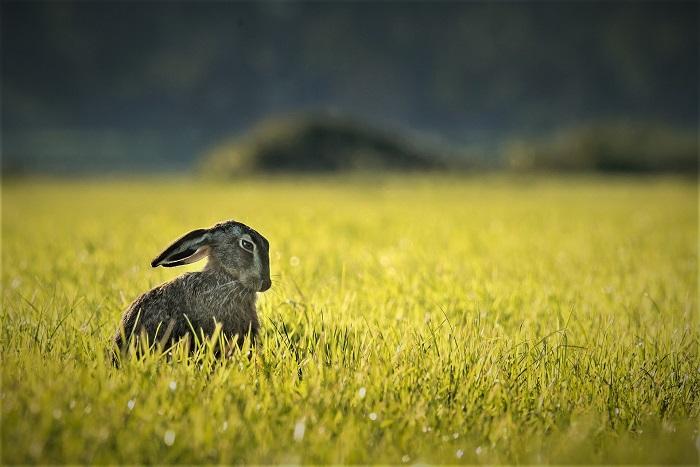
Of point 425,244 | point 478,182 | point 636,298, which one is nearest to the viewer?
point 636,298

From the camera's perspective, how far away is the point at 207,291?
3.37m

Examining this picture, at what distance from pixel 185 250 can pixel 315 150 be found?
63892 mm

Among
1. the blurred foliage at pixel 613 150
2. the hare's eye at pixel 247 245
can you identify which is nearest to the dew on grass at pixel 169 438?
the hare's eye at pixel 247 245

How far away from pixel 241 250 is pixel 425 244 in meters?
6.45

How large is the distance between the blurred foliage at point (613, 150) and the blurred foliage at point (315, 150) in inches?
491

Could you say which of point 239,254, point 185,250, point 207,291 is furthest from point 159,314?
point 239,254

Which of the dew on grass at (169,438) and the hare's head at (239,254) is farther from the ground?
the hare's head at (239,254)

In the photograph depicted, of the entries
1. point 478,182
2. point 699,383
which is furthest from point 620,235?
point 478,182

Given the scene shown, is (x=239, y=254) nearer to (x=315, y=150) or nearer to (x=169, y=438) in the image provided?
(x=169, y=438)

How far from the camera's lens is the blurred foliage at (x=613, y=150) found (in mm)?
48688

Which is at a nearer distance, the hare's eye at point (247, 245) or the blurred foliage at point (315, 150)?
the hare's eye at point (247, 245)

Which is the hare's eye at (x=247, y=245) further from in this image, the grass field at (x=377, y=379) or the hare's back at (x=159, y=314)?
the grass field at (x=377, y=379)

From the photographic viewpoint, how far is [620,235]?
11.3 m

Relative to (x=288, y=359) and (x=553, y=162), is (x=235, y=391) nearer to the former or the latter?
(x=288, y=359)
